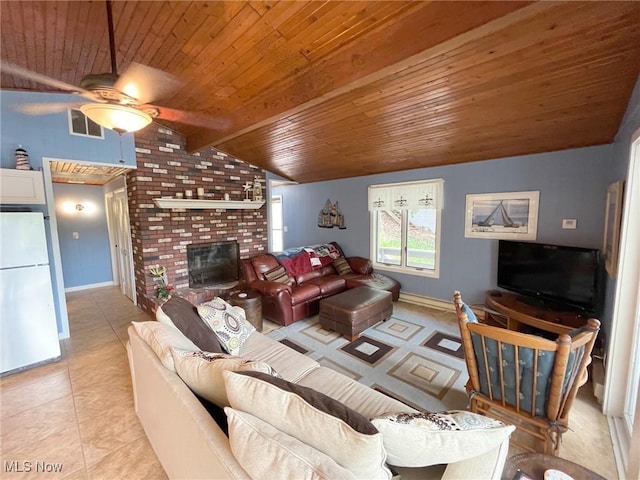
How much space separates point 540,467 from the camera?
1.04 m

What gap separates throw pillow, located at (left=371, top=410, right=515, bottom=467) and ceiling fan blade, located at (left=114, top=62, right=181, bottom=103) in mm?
3285

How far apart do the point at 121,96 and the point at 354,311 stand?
113 inches

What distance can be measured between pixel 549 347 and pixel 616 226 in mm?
1506

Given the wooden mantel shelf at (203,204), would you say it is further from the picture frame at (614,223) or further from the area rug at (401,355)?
the picture frame at (614,223)

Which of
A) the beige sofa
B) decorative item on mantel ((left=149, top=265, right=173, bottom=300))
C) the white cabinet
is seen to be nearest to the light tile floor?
the beige sofa

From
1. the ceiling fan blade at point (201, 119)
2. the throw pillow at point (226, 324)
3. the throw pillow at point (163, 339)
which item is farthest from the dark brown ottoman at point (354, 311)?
the ceiling fan blade at point (201, 119)

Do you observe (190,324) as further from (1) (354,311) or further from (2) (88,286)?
(2) (88,286)

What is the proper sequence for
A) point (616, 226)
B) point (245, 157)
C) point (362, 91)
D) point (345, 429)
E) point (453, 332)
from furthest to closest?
point (245, 157), point (453, 332), point (362, 91), point (616, 226), point (345, 429)

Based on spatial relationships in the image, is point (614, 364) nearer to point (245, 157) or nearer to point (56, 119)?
point (245, 157)

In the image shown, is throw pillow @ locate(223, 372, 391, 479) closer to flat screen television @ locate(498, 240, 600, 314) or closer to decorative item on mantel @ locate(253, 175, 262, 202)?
flat screen television @ locate(498, 240, 600, 314)

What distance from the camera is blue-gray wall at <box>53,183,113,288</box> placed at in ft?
16.6

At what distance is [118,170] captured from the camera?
153 inches

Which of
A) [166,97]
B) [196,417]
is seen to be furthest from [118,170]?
[196,417]

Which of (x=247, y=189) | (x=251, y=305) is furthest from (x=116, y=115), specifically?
(x=247, y=189)
